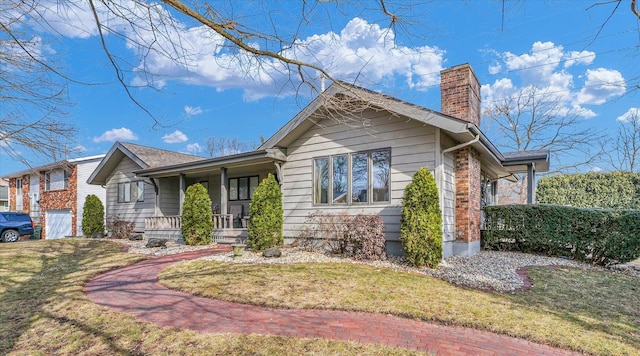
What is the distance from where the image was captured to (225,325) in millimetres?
4219

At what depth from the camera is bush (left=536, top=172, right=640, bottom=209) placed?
51.5 feet

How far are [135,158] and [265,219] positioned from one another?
9.45 metres

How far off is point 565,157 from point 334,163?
19.9m

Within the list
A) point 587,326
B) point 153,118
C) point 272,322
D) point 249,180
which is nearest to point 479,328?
point 587,326

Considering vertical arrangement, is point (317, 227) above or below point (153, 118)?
below

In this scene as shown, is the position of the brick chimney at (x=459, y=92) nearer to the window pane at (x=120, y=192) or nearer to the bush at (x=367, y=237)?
the bush at (x=367, y=237)

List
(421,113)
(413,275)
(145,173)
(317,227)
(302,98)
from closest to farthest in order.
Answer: (302,98)
(413,275)
(421,113)
(317,227)
(145,173)

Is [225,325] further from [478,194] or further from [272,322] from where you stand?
[478,194]

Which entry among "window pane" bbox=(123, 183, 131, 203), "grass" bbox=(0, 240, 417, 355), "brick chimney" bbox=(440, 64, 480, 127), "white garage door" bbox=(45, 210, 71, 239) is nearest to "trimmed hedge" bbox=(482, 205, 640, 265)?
"brick chimney" bbox=(440, 64, 480, 127)

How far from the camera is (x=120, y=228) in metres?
16.1

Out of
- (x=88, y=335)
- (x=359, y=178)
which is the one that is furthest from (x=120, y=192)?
(x=88, y=335)

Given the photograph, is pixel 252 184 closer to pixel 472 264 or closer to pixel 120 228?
pixel 120 228

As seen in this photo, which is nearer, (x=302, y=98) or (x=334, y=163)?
(x=302, y=98)

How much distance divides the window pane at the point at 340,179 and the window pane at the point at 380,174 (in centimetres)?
85
